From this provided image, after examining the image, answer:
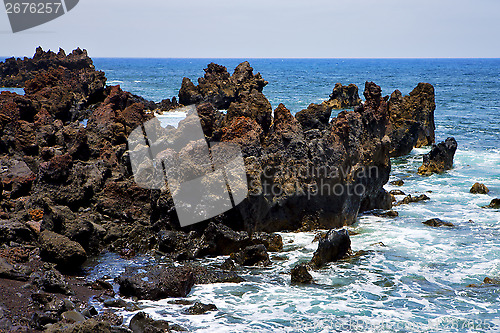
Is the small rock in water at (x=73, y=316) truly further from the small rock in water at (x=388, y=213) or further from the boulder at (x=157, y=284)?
the small rock in water at (x=388, y=213)

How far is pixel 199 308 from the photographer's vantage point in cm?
886

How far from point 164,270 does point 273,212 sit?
429 cm

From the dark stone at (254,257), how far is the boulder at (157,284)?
1.79 meters

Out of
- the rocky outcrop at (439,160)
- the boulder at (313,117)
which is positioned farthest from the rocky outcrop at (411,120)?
the boulder at (313,117)

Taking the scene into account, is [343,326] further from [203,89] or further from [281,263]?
[203,89]

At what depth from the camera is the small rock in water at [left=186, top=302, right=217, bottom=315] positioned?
8.79 meters

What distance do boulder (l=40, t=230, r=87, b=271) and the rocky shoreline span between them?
2 centimetres

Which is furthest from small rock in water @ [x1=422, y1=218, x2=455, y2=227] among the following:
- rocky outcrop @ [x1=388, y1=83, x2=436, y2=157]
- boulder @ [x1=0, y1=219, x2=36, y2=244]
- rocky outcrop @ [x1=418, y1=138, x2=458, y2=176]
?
rocky outcrop @ [x1=388, y1=83, x2=436, y2=157]

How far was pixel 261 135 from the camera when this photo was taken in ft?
48.8

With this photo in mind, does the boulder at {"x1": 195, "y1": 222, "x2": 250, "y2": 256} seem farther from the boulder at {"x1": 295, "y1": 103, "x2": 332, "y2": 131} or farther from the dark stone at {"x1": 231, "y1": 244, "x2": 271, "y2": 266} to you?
the boulder at {"x1": 295, "y1": 103, "x2": 332, "y2": 131}

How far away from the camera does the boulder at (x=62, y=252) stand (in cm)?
1030

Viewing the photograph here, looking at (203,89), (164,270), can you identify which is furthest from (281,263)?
(203,89)

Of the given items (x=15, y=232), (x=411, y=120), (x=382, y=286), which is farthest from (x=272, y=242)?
(x=411, y=120)

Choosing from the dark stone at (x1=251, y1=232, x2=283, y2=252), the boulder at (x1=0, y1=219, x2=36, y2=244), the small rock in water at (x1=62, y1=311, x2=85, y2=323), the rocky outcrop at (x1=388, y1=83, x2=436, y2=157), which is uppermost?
the rocky outcrop at (x1=388, y1=83, x2=436, y2=157)
